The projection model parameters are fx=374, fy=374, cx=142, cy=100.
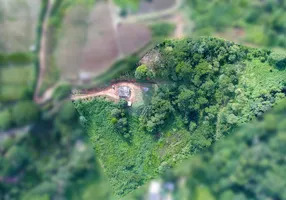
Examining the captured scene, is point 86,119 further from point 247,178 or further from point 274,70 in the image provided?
point 274,70

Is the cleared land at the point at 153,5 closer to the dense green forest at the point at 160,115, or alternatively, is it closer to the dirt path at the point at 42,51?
the dense green forest at the point at 160,115

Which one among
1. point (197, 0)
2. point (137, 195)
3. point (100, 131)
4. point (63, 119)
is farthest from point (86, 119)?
point (197, 0)

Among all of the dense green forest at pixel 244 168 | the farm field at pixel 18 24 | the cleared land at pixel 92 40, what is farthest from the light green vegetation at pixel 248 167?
the farm field at pixel 18 24

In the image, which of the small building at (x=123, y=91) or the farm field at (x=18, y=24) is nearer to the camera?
the farm field at (x=18, y=24)

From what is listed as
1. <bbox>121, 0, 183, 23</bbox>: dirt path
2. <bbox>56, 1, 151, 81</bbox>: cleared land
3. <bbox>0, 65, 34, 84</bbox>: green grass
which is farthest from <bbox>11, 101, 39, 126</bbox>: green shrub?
<bbox>121, 0, 183, 23</bbox>: dirt path

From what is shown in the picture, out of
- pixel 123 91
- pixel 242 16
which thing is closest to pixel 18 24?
pixel 123 91

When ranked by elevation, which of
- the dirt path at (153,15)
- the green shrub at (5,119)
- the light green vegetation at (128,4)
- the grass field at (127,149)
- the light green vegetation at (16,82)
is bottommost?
the grass field at (127,149)
